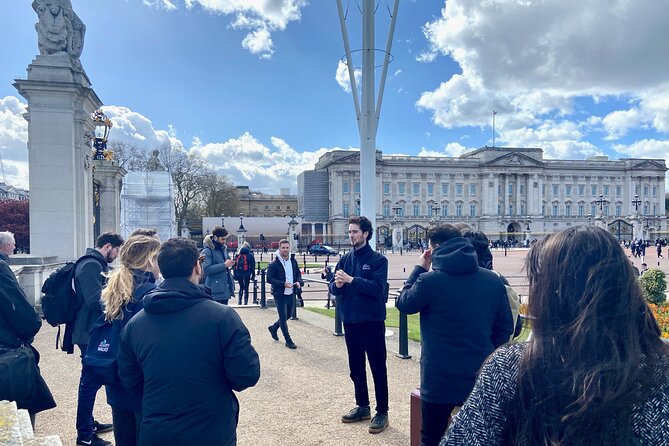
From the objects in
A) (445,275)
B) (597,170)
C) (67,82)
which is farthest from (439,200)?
(445,275)

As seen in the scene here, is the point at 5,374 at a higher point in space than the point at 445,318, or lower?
lower

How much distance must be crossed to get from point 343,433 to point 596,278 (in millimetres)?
3893

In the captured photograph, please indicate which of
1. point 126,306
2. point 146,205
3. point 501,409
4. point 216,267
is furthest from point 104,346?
point 146,205

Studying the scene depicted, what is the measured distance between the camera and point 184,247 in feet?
9.12

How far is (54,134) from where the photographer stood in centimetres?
1168

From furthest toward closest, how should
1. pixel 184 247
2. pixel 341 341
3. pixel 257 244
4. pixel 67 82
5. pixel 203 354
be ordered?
1. pixel 257 244
2. pixel 67 82
3. pixel 341 341
4. pixel 184 247
5. pixel 203 354

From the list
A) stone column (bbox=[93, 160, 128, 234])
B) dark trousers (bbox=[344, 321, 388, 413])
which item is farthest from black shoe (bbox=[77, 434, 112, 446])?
stone column (bbox=[93, 160, 128, 234])

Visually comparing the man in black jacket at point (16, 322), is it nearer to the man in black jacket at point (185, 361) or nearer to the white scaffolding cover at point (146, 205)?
the man in black jacket at point (185, 361)

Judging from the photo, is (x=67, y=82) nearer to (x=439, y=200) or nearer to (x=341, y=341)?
(x=341, y=341)

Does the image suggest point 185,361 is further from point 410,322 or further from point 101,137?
point 101,137

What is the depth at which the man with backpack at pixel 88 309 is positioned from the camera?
13.7ft

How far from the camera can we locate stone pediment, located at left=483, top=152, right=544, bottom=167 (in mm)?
87688

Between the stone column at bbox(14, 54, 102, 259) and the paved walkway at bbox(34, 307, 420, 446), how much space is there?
4092mm

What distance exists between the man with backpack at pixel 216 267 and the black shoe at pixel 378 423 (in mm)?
3752
